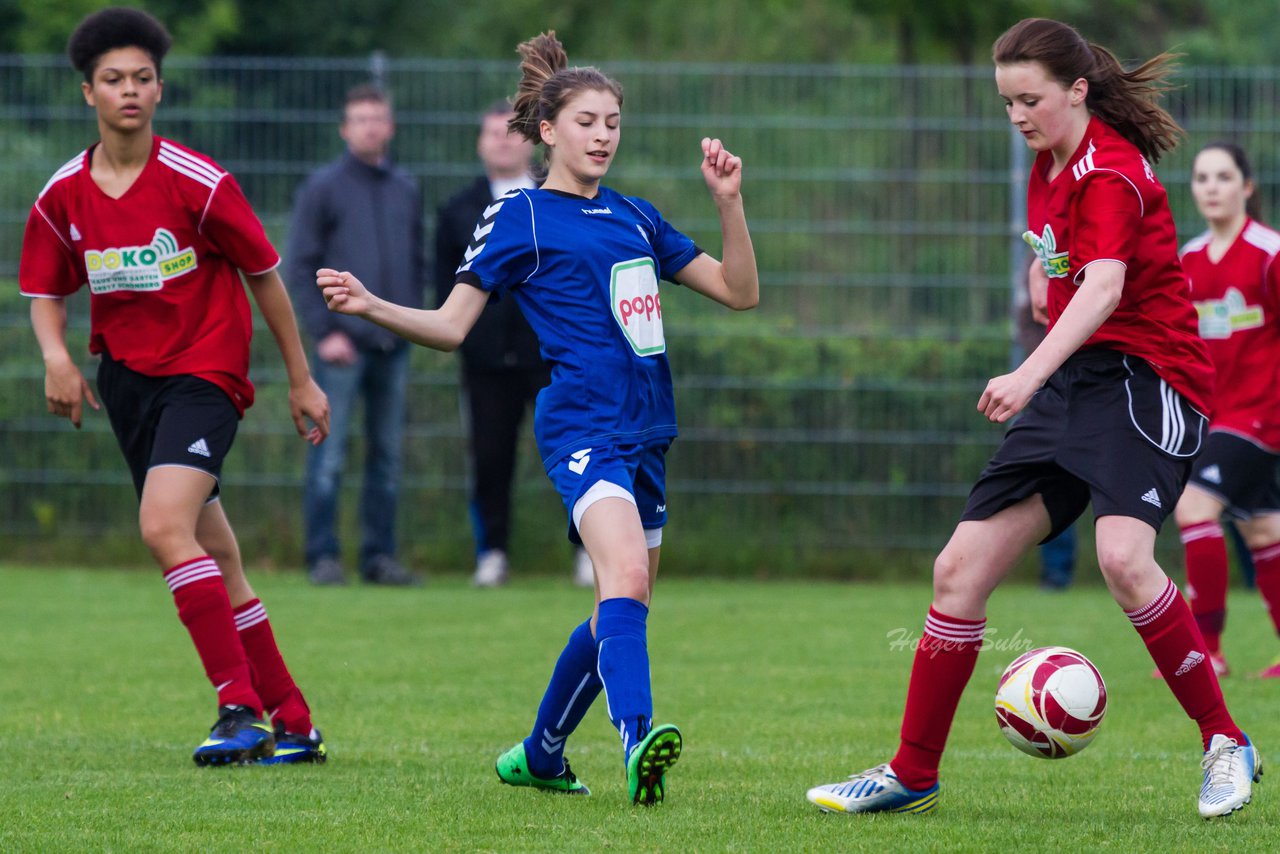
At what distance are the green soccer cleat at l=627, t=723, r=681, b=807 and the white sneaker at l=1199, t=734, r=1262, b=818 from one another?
4.41 ft

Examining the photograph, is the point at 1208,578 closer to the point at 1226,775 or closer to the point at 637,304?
the point at 1226,775

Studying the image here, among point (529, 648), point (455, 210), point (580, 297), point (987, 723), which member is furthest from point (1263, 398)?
point (455, 210)

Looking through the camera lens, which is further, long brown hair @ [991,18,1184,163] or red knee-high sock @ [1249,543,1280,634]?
red knee-high sock @ [1249,543,1280,634]

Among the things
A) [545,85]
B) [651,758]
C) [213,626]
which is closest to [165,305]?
[213,626]

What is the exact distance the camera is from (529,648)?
26.5 ft

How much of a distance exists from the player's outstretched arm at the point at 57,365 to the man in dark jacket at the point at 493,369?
4711 millimetres

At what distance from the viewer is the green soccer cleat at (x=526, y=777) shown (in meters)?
4.82

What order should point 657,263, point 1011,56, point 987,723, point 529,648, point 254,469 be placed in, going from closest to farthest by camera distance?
1. point 1011,56
2. point 657,263
3. point 987,723
4. point 529,648
5. point 254,469

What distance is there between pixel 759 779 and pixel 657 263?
59.3 inches

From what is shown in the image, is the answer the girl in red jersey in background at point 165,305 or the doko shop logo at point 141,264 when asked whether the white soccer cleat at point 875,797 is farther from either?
the doko shop logo at point 141,264

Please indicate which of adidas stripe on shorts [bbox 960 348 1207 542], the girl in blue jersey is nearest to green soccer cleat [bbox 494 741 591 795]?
the girl in blue jersey

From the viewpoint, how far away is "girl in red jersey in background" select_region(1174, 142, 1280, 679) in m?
7.45

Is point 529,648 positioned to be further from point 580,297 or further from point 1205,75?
point 1205,75

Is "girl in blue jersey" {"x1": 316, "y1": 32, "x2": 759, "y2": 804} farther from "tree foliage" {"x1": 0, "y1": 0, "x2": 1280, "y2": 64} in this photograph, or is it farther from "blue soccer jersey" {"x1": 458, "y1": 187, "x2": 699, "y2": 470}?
"tree foliage" {"x1": 0, "y1": 0, "x2": 1280, "y2": 64}
